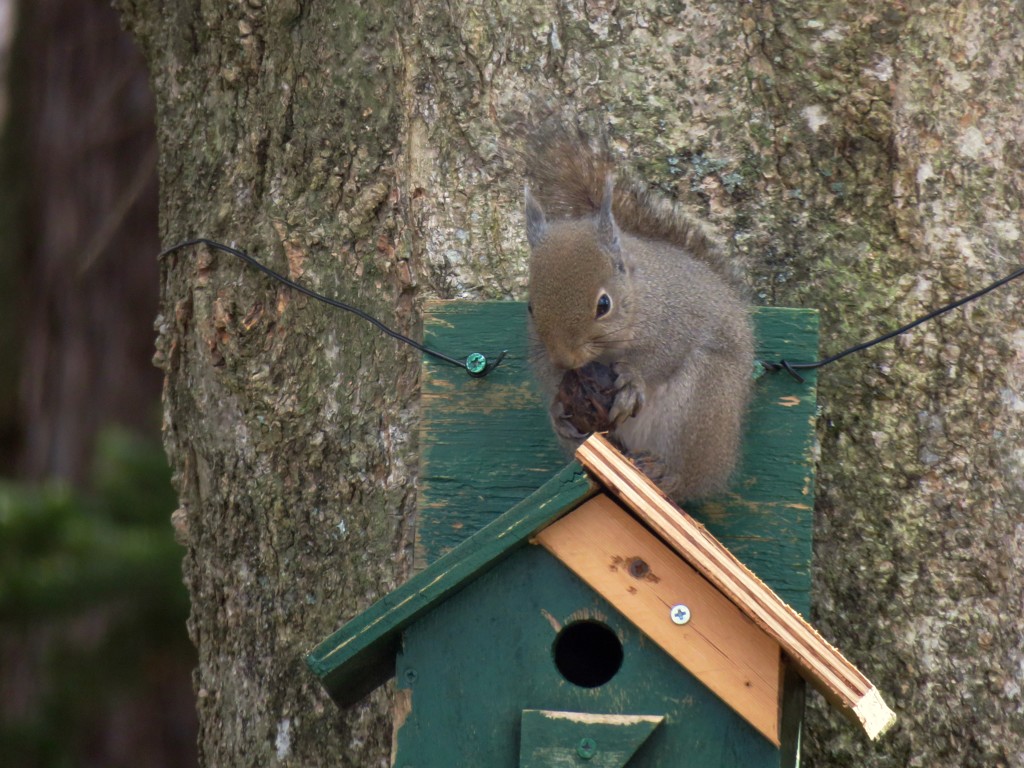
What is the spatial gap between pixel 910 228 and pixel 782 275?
23 centimetres

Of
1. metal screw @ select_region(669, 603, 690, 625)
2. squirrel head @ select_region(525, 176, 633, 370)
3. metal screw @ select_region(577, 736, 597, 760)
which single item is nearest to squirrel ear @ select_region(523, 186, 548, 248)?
squirrel head @ select_region(525, 176, 633, 370)

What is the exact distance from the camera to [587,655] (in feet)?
6.39

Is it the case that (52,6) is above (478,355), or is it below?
above

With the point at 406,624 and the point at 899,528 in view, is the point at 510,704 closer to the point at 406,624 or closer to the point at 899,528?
the point at 406,624

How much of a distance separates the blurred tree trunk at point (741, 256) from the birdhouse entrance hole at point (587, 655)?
41 cm

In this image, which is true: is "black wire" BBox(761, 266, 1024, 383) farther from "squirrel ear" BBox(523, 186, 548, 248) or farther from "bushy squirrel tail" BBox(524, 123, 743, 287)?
"squirrel ear" BBox(523, 186, 548, 248)

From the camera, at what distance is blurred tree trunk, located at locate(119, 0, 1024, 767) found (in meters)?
2.16

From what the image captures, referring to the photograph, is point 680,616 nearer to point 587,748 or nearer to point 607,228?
point 587,748

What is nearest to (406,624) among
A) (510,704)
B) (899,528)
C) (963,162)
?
(510,704)

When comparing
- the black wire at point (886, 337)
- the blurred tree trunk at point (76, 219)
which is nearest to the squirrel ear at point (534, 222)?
the black wire at point (886, 337)

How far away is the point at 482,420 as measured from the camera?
2.02 meters

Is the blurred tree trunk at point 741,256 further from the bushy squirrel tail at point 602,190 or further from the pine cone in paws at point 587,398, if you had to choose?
the pine cone in paws at point 587,398

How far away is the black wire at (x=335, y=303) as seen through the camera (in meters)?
2.02

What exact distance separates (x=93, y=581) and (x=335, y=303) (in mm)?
1714
